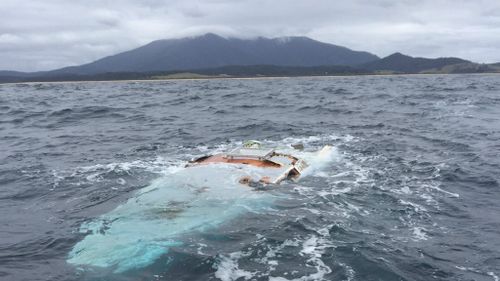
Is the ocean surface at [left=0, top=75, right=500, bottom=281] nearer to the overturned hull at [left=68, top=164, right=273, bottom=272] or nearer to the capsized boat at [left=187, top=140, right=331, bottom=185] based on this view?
the overturned hull at [left=68, top=164, right=273, bottom=272]

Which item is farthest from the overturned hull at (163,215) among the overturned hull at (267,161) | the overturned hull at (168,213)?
the overturned hull at (267,161)

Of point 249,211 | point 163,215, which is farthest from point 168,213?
point 249,211

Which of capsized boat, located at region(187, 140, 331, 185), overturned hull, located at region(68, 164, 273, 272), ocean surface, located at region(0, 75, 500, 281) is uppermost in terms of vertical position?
capsized boat, located at region(187, 140, 331, 185)

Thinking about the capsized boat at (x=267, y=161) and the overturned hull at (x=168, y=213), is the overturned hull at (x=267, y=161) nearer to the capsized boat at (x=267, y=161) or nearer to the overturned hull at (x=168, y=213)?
the capsized boat at (x=267, y=161)

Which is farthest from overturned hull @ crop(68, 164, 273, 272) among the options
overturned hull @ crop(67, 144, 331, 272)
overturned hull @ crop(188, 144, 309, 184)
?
overturned hull @ crop(188, 144, 309, 184)

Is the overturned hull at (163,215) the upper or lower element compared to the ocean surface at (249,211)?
upper

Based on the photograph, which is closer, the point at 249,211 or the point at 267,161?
the point at 249,211

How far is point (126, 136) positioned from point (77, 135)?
482 cm

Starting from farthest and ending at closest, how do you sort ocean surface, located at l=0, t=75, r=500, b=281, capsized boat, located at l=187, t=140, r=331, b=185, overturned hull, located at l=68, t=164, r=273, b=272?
capsized boat, located at l=187, t=140, r=331, b=185 < overturned hull, located at l=68, t=164, r=273, b=272 < ocean surface, located at l=0, t=75, r=500, b=281

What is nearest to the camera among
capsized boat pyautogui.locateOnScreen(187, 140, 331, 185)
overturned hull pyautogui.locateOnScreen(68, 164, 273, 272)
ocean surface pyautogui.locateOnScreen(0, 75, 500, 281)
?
ocean surface pyautogui.locateOnScreen(0, 75, 500, 281)

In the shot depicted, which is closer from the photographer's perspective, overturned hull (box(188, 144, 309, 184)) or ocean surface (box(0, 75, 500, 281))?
ocean surface (box(0, 75, 500, 281))

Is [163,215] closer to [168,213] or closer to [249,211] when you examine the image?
[168,213]

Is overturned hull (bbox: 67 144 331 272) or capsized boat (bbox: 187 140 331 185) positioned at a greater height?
capsized boat (bbox: 187 140 331 185)

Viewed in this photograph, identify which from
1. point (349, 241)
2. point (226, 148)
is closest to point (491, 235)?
point (349, 241)
